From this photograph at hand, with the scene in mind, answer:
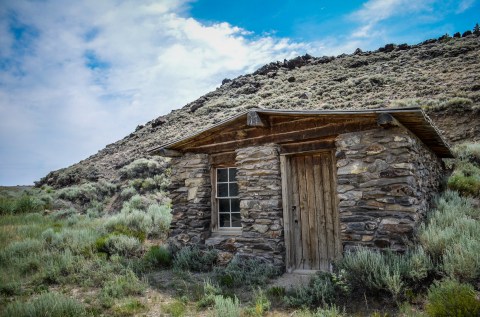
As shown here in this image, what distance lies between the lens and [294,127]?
22.5 ft

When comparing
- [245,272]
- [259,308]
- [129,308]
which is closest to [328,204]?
[245,272]

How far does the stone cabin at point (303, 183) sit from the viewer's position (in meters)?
5.64

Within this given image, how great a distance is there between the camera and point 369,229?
223 inches

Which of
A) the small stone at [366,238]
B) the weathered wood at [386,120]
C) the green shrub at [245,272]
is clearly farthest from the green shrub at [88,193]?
the weathered wood at [386,120]

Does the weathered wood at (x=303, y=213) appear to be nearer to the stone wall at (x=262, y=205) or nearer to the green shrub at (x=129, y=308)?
the stone wall at (x=262, y=205)

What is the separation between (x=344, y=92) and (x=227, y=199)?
16491mm

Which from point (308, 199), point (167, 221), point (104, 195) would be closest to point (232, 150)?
point (308, 199)

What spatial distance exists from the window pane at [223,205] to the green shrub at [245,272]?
4.69ft

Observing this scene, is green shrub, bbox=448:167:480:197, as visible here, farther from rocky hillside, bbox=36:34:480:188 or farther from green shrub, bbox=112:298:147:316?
green shrub, bbox=112:298:147:316

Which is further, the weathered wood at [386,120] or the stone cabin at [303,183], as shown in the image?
the stone cabin at [303,183]

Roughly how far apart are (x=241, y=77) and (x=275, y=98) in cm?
1062

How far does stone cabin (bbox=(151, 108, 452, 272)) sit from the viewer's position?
564 centimetres

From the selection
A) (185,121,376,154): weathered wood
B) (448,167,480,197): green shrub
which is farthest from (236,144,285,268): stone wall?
(448,167,480,197): green shrub

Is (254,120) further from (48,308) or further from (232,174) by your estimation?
(48,308)
